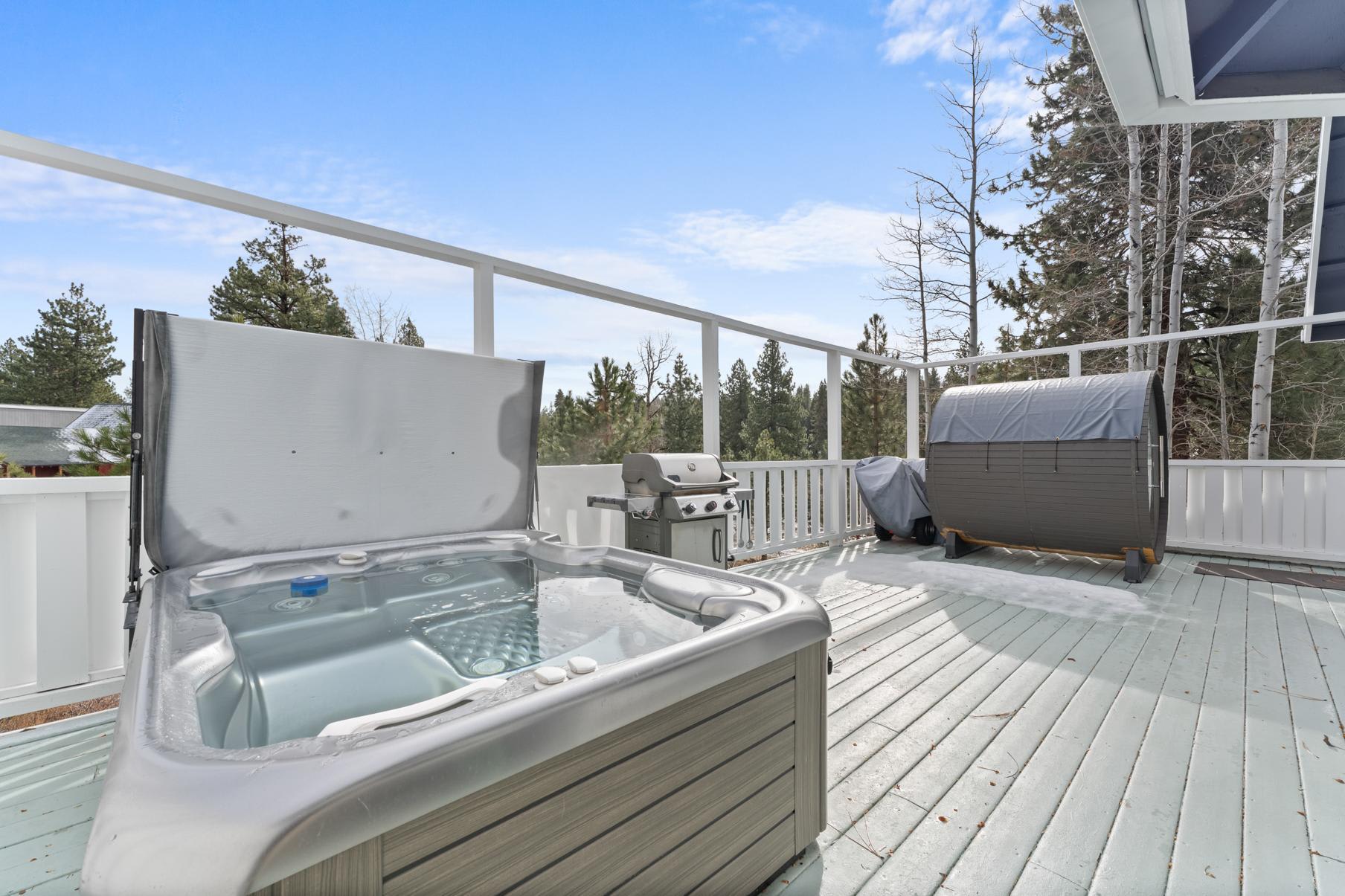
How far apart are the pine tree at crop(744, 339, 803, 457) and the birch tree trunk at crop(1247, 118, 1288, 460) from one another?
16.5 metres

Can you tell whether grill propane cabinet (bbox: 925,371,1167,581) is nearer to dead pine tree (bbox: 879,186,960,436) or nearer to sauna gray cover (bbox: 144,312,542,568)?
sauna gray cover (bbox: 144,312,542,568)

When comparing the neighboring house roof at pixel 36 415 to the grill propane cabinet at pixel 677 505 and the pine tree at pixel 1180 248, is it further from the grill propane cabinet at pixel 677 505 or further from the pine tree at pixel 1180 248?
the pine tree at pixel 1180 248

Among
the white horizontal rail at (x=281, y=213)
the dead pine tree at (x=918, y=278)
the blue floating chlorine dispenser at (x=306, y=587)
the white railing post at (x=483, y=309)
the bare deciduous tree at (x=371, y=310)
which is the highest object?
the dead pine tree at (x=918, y=278)

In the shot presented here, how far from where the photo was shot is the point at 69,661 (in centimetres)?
221

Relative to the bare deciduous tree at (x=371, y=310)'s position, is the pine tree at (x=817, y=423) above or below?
below

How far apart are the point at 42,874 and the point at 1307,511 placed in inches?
290

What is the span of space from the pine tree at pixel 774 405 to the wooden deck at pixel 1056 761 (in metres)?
20.2

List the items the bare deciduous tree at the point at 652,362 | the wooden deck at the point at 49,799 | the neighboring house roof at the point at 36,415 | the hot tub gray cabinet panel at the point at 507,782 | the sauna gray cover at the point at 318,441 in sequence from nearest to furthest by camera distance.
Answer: the hot tub gray cabinet panel at the point at 507,782, the wooden deck at the point at 49,799, the sauna gray cover at the point at 318,441, the neighboring house roof at the point at 36,415, the bare deciduous tree at the point at 652,362

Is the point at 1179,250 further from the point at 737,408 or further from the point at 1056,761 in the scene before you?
the point at 737,408

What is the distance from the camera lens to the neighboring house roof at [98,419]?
5559mm

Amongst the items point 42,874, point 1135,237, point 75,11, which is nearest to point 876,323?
point 1135,237

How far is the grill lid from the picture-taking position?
3.29 metres

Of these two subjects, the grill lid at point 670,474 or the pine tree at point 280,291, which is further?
the pine tree at point 280,291

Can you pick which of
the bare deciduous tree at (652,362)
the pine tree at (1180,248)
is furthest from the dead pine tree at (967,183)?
the bare deciduous tree at (652,362)
